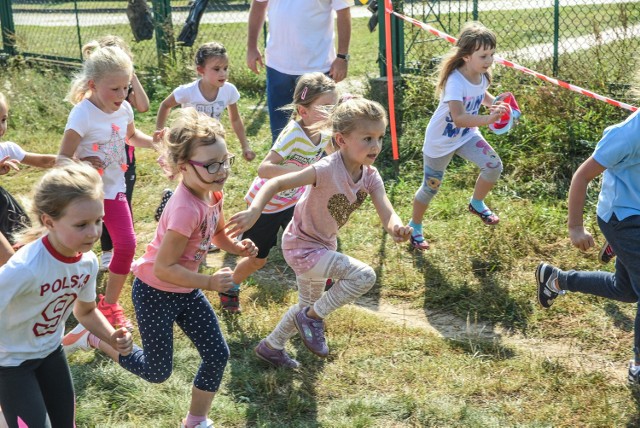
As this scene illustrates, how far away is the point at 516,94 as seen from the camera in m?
7.95

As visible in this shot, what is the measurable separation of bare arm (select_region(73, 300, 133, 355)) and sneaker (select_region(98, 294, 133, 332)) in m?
1.55

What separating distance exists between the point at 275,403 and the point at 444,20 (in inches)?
292

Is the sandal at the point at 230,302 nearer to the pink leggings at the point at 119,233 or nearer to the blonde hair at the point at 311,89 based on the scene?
the pink leggings at the point at 119,233

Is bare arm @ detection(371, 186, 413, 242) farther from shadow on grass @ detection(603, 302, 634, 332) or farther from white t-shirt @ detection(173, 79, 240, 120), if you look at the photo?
white t-shirt @ detection(173, 79, 240, 120)

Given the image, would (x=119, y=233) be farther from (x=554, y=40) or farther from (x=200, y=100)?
(x=554, y=40)

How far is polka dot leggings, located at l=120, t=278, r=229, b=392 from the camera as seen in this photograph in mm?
3918

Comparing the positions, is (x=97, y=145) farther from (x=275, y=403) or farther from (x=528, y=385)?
(x=528, y=385)

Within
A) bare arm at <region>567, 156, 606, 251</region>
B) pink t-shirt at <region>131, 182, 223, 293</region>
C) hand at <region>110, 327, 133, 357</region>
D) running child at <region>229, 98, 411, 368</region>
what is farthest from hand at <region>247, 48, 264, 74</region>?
hand at <region>110, 327, 133, 357</region>

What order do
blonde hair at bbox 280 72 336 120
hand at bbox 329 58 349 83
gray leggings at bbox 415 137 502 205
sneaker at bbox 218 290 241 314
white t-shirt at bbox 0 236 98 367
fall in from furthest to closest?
hand at bbox 329 58 349 83 < gray leggings at bbox 415 137 502 205 < sneaker at bbox 218 290 241 314 < blonde hair at bbox 280 72 336 120 < white t-shirt at bbox 0 236 98 367

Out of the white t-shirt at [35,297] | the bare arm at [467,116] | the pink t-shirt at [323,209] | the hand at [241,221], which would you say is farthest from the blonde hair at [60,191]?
→ the bare arm at [467,116]

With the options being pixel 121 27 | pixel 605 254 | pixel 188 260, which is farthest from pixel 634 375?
pixel 121 27

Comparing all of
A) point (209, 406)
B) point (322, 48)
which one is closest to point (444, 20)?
point (322, 48)

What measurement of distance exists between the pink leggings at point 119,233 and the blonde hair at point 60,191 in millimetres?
1742

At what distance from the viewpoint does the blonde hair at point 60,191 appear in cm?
325
